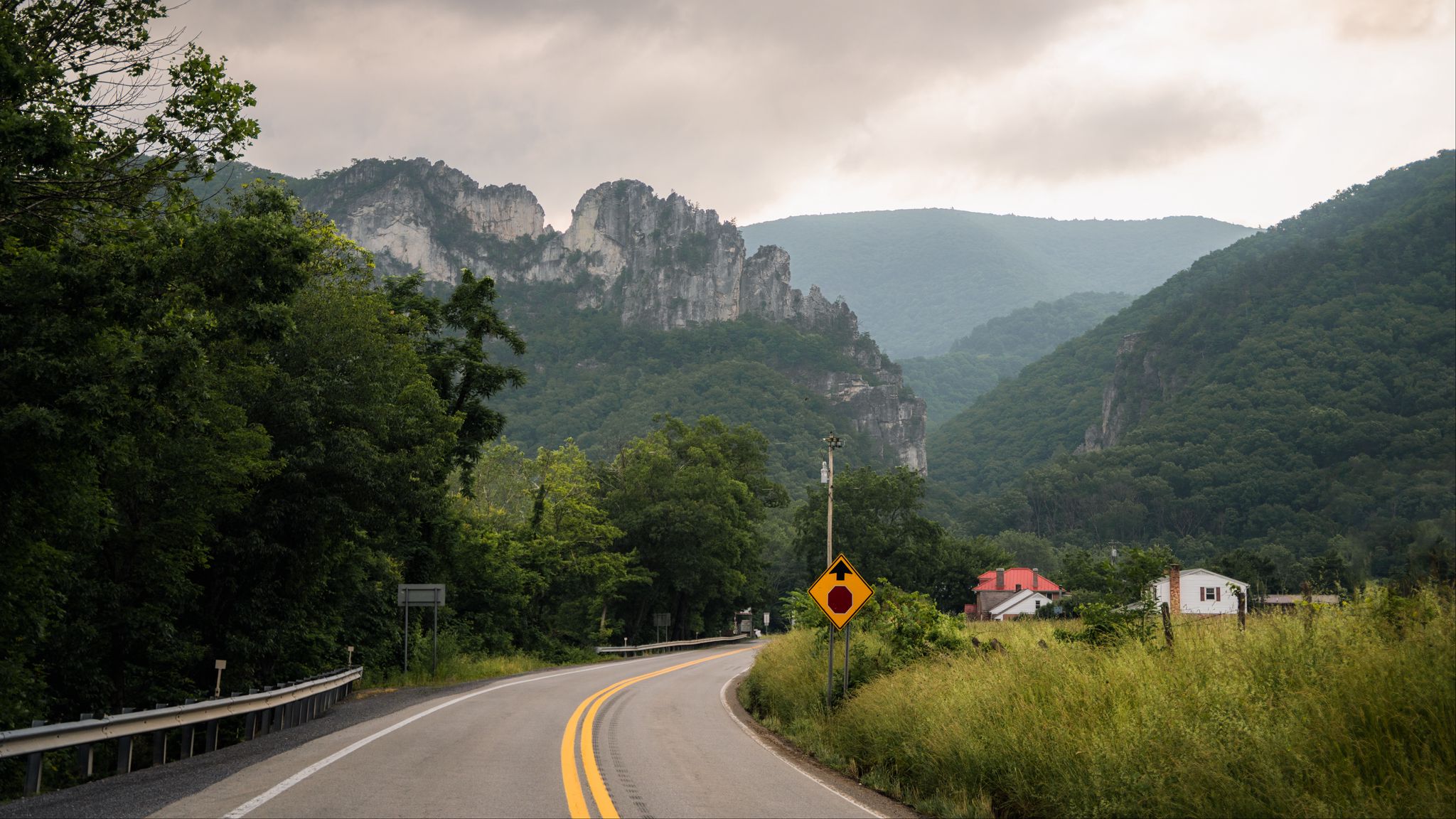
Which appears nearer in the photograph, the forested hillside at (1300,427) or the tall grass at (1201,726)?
the tall grass at (1201,726)

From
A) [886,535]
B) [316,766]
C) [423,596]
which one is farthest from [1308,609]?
[886,535]

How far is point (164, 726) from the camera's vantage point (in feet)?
39.5

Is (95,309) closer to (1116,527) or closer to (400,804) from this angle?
(400,804)

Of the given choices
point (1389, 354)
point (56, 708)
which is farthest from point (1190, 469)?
point (56, 708)

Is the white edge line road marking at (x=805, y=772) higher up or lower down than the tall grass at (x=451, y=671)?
higher up

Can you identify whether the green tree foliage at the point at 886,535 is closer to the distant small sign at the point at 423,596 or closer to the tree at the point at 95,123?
the distant small sign at the point at 423,596

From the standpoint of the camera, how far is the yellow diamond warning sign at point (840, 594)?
16.9 metres

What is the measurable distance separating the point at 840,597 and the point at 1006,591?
87456 mm

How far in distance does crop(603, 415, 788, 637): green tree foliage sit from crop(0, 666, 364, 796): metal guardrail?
3783 cm

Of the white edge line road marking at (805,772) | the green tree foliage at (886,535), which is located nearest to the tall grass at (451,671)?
the white edge line road marking at (805,772)

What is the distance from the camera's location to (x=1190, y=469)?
14900 cm

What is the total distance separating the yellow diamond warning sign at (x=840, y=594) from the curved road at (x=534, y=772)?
2.39 meters

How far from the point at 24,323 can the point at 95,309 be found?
2.31ft

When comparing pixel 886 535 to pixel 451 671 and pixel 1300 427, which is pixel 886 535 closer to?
pixel 451 671
